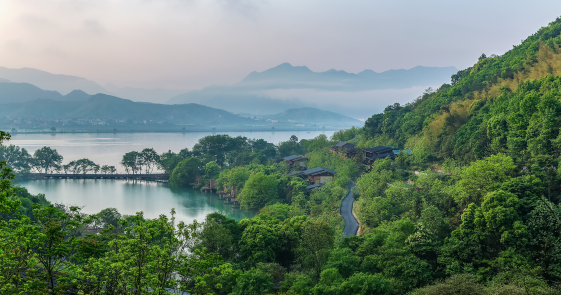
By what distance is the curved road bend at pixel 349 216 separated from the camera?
49.5ft

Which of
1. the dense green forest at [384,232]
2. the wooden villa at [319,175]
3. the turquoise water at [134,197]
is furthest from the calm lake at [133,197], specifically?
the wooden villa at [319,175]

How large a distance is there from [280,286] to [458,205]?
6634mm

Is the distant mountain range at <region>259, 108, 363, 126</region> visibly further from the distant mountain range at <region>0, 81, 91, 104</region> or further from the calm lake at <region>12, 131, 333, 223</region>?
the calm lake at <region>12, 131, 333, 223</region>

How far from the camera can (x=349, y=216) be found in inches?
661

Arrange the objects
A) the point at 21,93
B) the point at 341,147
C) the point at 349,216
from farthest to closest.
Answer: the point at 21,93 → the point at 341,147 → the point at 349,216

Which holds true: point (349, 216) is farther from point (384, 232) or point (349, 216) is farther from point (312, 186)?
point (384, 232)

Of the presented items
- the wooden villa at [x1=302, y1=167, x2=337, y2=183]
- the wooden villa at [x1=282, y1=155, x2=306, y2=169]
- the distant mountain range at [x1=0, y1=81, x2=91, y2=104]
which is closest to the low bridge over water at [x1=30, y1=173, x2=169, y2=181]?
the wooden villa at [x1=282, y1=155, x2=306, y2=169]

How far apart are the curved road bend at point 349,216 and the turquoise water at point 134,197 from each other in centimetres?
560

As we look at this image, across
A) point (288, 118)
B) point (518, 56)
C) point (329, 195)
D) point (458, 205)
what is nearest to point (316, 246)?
point (458, 205)

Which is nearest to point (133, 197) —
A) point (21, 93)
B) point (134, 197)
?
point (134, 197)

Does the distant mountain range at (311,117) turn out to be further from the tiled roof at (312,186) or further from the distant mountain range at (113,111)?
the tiled roof at (312,186)

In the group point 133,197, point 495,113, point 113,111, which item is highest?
point 113,111

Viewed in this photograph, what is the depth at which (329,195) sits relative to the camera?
1891 centimetres

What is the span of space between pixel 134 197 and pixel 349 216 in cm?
1579
